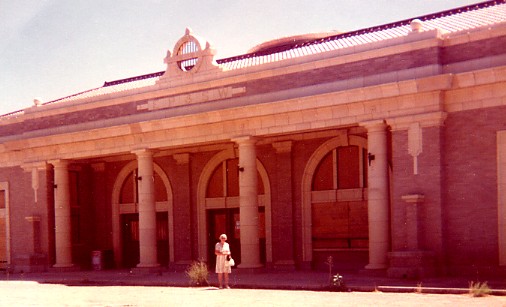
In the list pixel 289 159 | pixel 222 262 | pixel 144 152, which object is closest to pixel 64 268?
pixel 144 152

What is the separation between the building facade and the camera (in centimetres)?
2022

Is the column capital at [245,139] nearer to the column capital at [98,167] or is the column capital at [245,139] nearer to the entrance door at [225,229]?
the entrance door at [225,229]

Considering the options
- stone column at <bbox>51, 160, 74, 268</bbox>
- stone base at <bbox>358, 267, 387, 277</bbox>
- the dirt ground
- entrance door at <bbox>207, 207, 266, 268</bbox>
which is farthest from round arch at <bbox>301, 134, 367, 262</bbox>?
stone column at <bbox>51, 160, 74, 268</bbox>

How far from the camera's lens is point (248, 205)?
2388 centimetres

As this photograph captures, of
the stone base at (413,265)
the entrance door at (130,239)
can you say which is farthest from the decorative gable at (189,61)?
the stone base at (413,265)

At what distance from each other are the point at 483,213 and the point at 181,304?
9.30 meters

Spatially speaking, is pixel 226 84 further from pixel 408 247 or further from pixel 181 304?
pixel 181 304

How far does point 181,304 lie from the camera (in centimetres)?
1577

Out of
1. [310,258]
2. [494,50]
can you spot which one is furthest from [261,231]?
[494,50]

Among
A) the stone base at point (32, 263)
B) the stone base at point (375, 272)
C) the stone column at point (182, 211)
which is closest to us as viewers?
the stone base at point (375, 272)

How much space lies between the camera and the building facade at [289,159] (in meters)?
20.2

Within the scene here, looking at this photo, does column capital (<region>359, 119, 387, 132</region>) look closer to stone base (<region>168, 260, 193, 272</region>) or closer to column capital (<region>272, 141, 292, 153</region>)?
column capital (<region>272, 141, 292, 153</region>)

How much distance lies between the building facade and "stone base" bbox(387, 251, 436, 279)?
0.05 meters

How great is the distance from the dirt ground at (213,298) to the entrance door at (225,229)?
7765 millimetres
